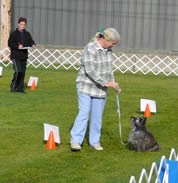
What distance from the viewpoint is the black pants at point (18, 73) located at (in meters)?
15.5

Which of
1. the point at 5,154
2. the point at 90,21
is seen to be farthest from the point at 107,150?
the point at 90,21

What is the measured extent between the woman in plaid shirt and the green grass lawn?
0.39 m

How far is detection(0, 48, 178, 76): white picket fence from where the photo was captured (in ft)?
73.6

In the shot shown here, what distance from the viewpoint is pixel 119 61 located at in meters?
22.9

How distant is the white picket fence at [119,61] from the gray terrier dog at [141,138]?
12.5 meters

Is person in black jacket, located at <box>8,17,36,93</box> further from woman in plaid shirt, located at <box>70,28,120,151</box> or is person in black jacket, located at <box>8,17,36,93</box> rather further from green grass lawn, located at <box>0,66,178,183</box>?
woman in plaid shirt, located at <box>70,28,120,151</box>

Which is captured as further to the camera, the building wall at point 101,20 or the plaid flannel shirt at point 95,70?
the building wall at point 101,20

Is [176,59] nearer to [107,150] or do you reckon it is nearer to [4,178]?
[107,150]

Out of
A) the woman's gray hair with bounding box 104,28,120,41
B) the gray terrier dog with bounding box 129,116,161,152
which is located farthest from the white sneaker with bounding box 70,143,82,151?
the woman's gray hair with bounding box 104,28,120,41

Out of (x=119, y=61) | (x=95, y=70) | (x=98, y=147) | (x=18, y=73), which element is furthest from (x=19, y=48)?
(x=119, y=61)

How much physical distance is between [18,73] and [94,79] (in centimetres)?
678

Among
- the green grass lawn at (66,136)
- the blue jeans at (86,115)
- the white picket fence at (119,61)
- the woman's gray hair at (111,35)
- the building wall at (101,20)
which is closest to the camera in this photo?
the green grass lawn at (66,136)

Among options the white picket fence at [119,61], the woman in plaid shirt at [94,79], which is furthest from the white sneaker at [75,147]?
the white picket fence at [119,61]

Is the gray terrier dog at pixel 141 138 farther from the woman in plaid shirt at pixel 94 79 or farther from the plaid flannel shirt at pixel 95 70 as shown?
the plaid flannel shirt at pixel 95 70
